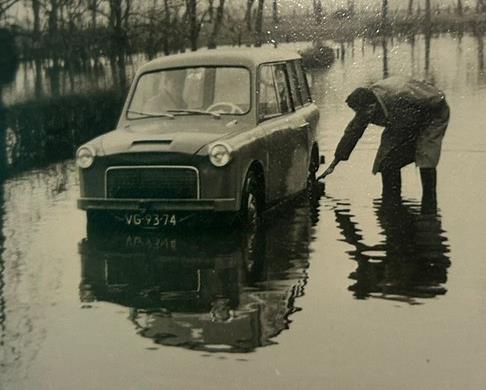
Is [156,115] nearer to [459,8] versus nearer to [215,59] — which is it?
[215,59]

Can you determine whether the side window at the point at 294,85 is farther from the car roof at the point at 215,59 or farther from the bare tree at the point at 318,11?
the bare tree at the point at 318,11

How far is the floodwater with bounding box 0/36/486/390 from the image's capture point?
535 centimetres

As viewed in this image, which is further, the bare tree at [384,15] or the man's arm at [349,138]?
the man's arm at [349,138]

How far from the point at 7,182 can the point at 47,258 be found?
218 inches

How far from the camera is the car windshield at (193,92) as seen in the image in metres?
10.3

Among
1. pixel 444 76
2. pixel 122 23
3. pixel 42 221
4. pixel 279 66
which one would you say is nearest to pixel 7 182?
pixel 42 221

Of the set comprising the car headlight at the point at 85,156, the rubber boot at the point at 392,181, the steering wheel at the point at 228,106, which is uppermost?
the steering wheel at the point at 228,106

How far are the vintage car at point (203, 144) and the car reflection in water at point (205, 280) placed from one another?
25 cm

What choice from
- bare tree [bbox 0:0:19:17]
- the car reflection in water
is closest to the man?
the car reflection in water

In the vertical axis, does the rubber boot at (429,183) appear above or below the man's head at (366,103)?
below

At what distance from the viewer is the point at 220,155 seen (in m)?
9.04

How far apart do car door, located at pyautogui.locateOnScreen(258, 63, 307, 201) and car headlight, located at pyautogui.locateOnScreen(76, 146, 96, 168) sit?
1.55 m

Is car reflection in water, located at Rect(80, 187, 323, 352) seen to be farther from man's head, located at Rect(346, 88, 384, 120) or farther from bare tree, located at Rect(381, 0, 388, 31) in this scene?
bare tree, located at Rect(381, 0, 388, 31)

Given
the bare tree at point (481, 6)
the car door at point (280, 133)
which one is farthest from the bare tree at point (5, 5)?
the car door at point (280, 133)
